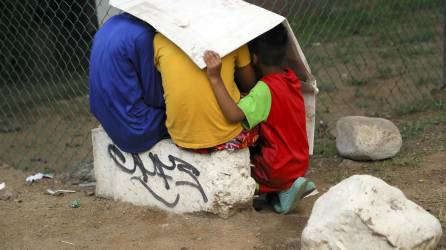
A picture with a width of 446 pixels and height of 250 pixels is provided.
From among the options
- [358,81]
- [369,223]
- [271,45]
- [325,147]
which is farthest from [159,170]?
[358,81]

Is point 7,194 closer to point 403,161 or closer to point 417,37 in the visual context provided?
point 403,161

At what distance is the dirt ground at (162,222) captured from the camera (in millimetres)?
3471

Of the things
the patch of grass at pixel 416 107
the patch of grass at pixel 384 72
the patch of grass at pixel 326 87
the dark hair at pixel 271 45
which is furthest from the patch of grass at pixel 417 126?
the dark hair at pixel 271 45

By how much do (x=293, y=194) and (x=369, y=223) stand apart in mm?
864

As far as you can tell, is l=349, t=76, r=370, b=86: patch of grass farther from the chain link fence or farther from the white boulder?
the white boulder

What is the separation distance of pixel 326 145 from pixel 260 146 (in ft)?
4.14

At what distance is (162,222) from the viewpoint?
3703mm

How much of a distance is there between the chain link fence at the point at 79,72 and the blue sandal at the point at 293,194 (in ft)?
5.19

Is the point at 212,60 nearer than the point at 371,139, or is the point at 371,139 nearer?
the point at 212,60

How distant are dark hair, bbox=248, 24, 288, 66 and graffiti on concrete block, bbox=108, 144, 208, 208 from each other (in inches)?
24.9

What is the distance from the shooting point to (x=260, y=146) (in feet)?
12.5

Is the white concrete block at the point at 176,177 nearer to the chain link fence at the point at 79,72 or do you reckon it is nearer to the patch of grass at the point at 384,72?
the chain link fence at the point at 79,72

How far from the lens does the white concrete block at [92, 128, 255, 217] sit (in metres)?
3.58

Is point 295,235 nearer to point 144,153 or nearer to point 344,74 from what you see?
point 144,153
